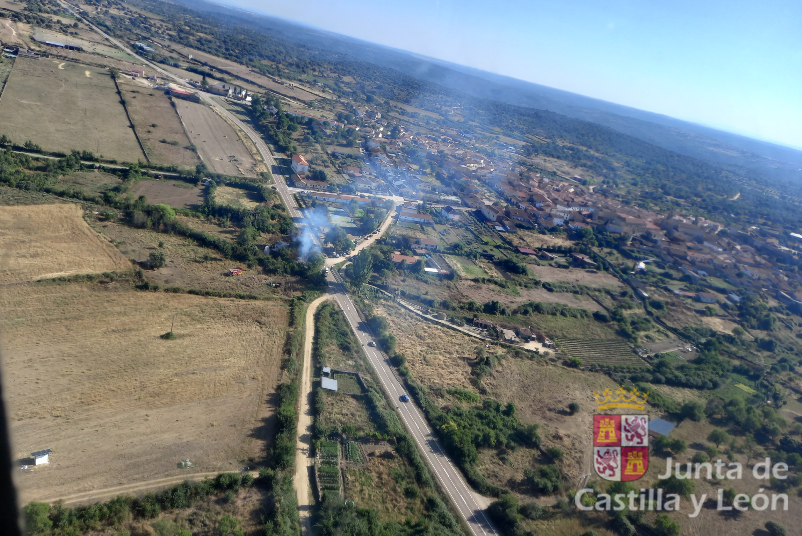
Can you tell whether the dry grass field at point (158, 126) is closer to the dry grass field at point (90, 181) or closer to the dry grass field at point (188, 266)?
the dry grass field at point (90, 181)

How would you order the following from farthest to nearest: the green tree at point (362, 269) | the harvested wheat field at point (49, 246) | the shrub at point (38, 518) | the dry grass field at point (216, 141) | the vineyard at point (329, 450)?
the dry grass field at point (216, 141) → the green tree at point (362, 269) → the harvested wheat field at point (49, 246) → the vineyard at point (329, 450) → the shrub at point (38, 518)

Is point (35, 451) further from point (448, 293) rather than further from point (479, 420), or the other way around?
point (448, 293)

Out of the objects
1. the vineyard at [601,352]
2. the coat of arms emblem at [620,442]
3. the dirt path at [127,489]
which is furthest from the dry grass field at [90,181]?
the coat of arms emblem at [620,442]

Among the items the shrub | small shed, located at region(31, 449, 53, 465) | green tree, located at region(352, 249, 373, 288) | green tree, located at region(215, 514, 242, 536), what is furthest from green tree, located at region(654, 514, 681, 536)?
small shed, located at region(31, 449, 53, 465)

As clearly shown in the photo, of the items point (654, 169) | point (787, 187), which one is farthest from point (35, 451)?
point (787, 187)

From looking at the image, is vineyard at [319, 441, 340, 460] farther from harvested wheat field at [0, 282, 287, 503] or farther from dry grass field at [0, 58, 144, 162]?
dry grass field at [0, 58, 144, 162]

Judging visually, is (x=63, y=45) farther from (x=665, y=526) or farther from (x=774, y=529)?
(x=774, y=529)
